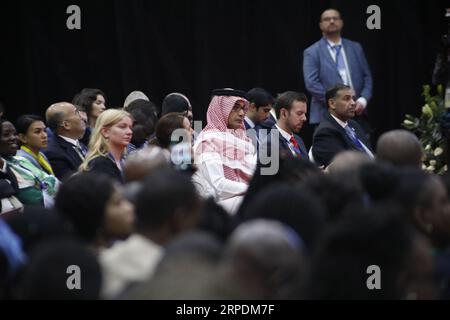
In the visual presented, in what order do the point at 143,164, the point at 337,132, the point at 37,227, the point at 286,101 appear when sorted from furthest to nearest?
1. the point at 286,101
2. the point at 337,132
3. the point at 143,164
4. the point at 37,227

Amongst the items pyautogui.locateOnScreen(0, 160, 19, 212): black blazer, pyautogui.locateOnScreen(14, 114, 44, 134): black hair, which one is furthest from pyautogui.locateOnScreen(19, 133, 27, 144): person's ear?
pyautogui.locateOnScreen(0, 160, 19, 212): black blazer

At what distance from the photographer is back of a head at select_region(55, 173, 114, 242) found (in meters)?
4.54

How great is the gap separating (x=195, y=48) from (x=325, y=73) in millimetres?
1565

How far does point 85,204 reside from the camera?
4574 mm

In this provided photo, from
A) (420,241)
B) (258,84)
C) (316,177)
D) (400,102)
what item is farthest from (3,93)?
(420,241)

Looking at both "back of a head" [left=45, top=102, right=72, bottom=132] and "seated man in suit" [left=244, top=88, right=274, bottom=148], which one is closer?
"back of a head" [left=45, top=102, right=72, bottom=132]

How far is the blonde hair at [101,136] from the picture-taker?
23.2ft

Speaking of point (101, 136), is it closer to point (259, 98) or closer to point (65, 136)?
point (65, 136)

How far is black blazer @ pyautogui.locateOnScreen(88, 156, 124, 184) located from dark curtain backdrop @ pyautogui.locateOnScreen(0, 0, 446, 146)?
4.03 metres

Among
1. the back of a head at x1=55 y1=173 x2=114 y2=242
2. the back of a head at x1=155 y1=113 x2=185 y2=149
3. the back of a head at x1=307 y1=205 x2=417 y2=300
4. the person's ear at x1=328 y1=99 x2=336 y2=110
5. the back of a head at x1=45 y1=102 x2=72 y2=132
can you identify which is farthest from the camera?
the person's ear at x1=328 y1=99 x2=336 y2=110

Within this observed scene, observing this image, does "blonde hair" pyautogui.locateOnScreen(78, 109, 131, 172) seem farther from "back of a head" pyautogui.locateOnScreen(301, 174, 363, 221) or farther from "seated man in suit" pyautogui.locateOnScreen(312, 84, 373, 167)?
"back of a head" pyautogui.locateOnScreen(301, 174, 363, 221)

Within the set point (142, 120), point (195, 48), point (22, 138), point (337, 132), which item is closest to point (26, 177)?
point (22, 138)
